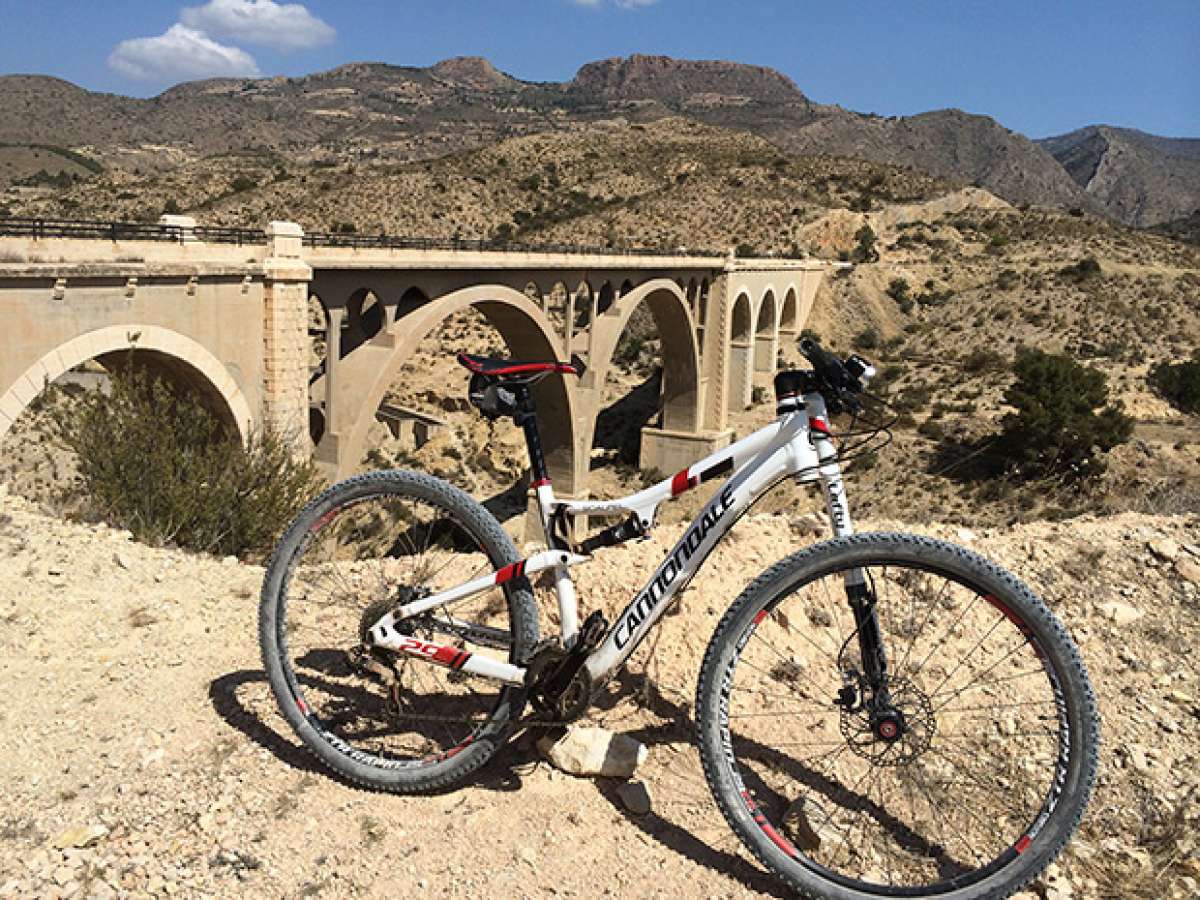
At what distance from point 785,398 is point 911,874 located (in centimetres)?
171

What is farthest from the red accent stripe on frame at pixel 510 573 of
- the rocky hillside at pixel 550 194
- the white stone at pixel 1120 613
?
the rocky hillside at pixel 550 194

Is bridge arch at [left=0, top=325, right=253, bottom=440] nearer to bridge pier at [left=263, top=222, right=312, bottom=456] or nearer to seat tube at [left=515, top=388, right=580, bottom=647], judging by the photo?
bridge pier at [left=263, top=222, right=312, bottom=456]

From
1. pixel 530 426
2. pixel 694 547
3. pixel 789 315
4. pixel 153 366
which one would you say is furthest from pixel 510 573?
pixel 789 315

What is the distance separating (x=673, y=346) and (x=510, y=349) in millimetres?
12133

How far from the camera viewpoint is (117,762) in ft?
11.5

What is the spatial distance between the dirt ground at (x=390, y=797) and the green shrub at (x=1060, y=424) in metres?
21.9

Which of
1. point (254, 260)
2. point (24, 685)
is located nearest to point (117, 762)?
point (24, 685)

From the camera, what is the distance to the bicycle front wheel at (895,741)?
274 centimetres

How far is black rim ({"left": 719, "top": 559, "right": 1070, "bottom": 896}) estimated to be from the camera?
2.97 m

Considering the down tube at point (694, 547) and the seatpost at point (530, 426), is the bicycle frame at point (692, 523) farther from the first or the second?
the seatpost at point (530, 426)

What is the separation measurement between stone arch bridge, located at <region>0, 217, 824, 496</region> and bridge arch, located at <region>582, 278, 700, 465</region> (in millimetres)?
191

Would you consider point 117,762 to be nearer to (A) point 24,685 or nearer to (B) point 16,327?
(A) point 24,685

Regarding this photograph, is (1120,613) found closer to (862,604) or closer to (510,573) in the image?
(862,604)

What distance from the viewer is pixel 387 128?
151375 millimetres
